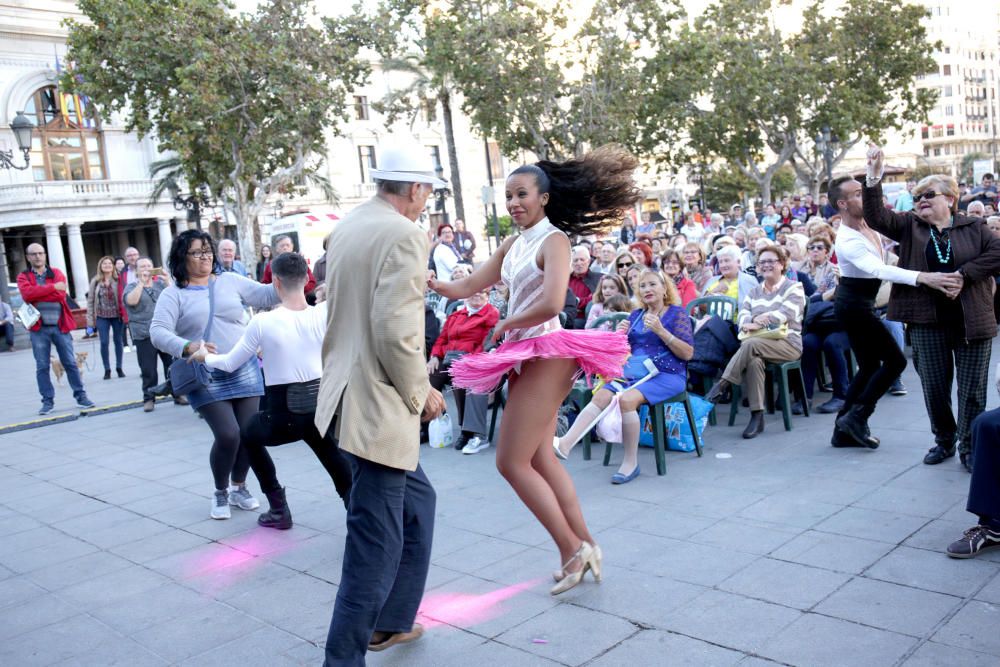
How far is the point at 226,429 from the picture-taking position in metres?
5.49

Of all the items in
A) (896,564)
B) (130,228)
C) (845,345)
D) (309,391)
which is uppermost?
(130,228)

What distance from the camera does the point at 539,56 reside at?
73.7 ft

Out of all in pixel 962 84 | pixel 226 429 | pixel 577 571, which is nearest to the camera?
pixel 577 571

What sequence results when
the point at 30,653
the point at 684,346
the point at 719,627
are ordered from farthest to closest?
1. the point at 684,346
2. the point at 30,653
3. the point at 719,627

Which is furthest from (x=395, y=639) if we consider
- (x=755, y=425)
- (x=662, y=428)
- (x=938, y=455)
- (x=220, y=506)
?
(x=755, y=425)

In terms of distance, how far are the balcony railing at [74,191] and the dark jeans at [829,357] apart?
36.7 metres

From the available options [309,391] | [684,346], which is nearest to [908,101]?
[684,346]

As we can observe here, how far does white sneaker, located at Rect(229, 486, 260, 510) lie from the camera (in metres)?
5.81

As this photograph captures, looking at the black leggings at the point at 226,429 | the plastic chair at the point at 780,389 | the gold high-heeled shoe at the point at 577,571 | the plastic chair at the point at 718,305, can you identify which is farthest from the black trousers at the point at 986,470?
the black leggings at the point at 226,429

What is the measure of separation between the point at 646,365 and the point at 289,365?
2522 mm

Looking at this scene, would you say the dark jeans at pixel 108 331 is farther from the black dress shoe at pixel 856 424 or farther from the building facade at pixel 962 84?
the building facade at pixel 962 84

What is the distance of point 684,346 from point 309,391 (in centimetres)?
261

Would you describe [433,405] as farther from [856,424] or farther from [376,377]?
[856,424]

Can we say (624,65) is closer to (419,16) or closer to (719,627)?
(419,16)
